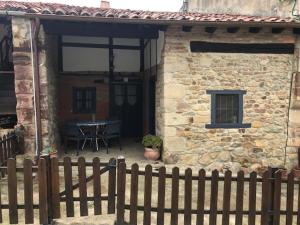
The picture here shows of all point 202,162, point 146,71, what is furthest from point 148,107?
point 202,162

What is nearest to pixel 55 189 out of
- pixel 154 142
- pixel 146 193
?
pixel 146 193

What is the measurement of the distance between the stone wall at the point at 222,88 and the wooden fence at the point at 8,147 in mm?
3609

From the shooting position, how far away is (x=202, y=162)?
7754 millimetres

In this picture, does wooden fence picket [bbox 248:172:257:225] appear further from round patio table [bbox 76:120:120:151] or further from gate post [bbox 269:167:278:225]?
round patio table [bbox 76:120:120:151]

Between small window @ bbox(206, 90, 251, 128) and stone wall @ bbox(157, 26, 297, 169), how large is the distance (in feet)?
0.45

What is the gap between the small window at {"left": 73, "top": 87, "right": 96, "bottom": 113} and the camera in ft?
34.8

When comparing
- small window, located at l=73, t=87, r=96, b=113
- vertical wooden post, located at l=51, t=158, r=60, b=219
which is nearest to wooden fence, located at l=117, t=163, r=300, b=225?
vertical wooden post, located at l=51, t=158, r=60, b=219

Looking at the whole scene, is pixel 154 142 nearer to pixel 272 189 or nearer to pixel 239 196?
pixel 239 196

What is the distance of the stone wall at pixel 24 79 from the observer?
22.7 feet

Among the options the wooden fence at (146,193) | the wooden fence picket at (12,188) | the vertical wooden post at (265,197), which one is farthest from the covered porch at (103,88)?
the vertical wooden post at (265,197)

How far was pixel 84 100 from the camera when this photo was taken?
10734 millimetres

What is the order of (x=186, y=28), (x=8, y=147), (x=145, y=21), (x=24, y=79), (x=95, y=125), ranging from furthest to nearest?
(x=95, y=125)
(x=186, y=28)
(x=24, y=79)
(x=145, y=21)
(x=8, y=147)

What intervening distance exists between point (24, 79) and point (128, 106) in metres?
4.80

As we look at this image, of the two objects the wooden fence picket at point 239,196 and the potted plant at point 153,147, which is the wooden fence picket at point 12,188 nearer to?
the wooden fence picket at point 239,196
